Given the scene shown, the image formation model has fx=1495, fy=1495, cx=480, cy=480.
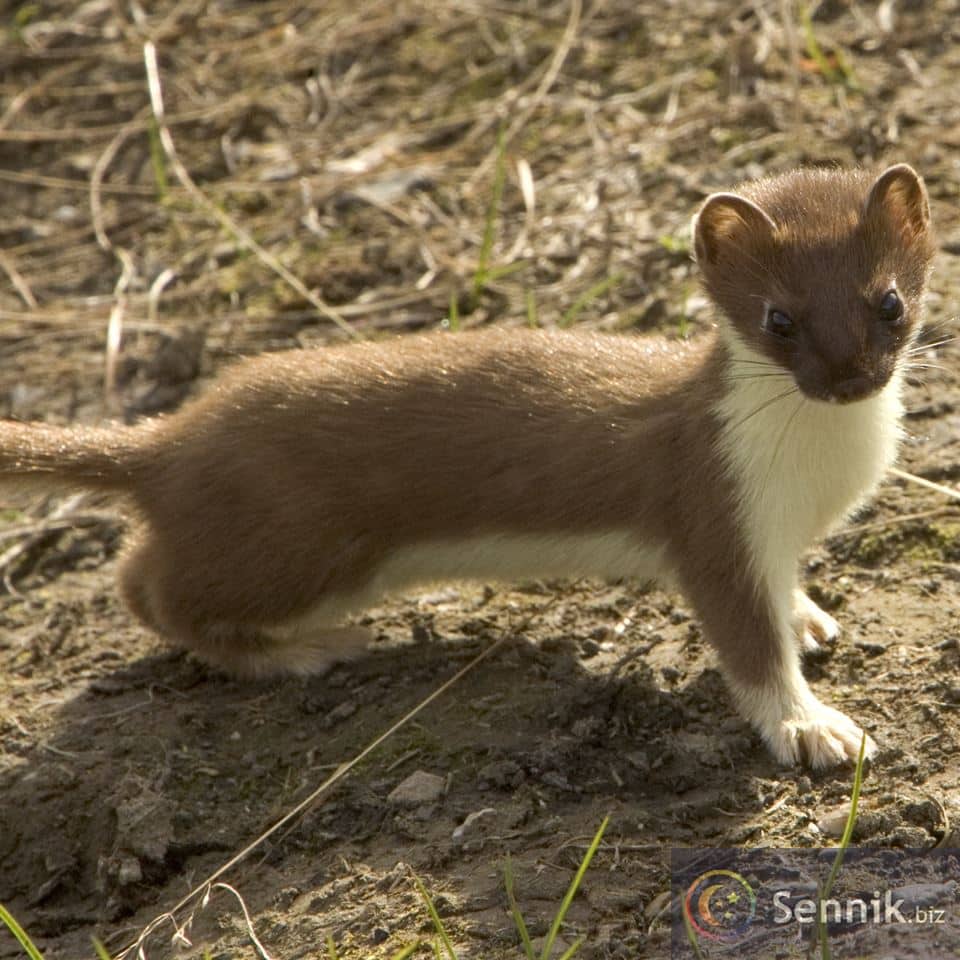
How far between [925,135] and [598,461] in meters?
2.81

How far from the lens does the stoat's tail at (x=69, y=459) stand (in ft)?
14.3

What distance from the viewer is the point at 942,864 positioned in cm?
313

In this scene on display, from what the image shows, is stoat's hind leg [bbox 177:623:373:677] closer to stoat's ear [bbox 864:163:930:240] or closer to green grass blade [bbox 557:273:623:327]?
green grass blade [bbox 557:273:623:327]

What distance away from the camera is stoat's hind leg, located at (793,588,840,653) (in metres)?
4.06

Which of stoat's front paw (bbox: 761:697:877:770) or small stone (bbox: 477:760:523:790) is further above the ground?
stoat's front paw (bbox: 761:697:877:770)

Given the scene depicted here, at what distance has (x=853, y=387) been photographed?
3318 mm

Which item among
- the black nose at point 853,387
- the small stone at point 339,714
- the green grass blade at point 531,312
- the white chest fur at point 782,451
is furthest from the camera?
the green grass blade at point 531,312

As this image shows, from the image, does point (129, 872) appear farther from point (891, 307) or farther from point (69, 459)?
point (891, 307)

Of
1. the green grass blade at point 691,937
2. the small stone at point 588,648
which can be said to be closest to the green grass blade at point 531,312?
the small stone at point 588,648

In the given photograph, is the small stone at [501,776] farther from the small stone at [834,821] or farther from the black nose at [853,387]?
the black nose at [853,387]

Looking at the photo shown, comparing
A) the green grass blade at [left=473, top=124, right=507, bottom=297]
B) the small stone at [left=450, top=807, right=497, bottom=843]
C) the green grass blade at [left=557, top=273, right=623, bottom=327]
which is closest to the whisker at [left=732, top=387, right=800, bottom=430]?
the small stone at [left=450, top=807, right=497, bottom=843]

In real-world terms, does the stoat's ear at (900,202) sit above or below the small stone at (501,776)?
above

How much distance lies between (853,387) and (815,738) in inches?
34.1

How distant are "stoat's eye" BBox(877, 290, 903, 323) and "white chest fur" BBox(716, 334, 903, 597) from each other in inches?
8.6
